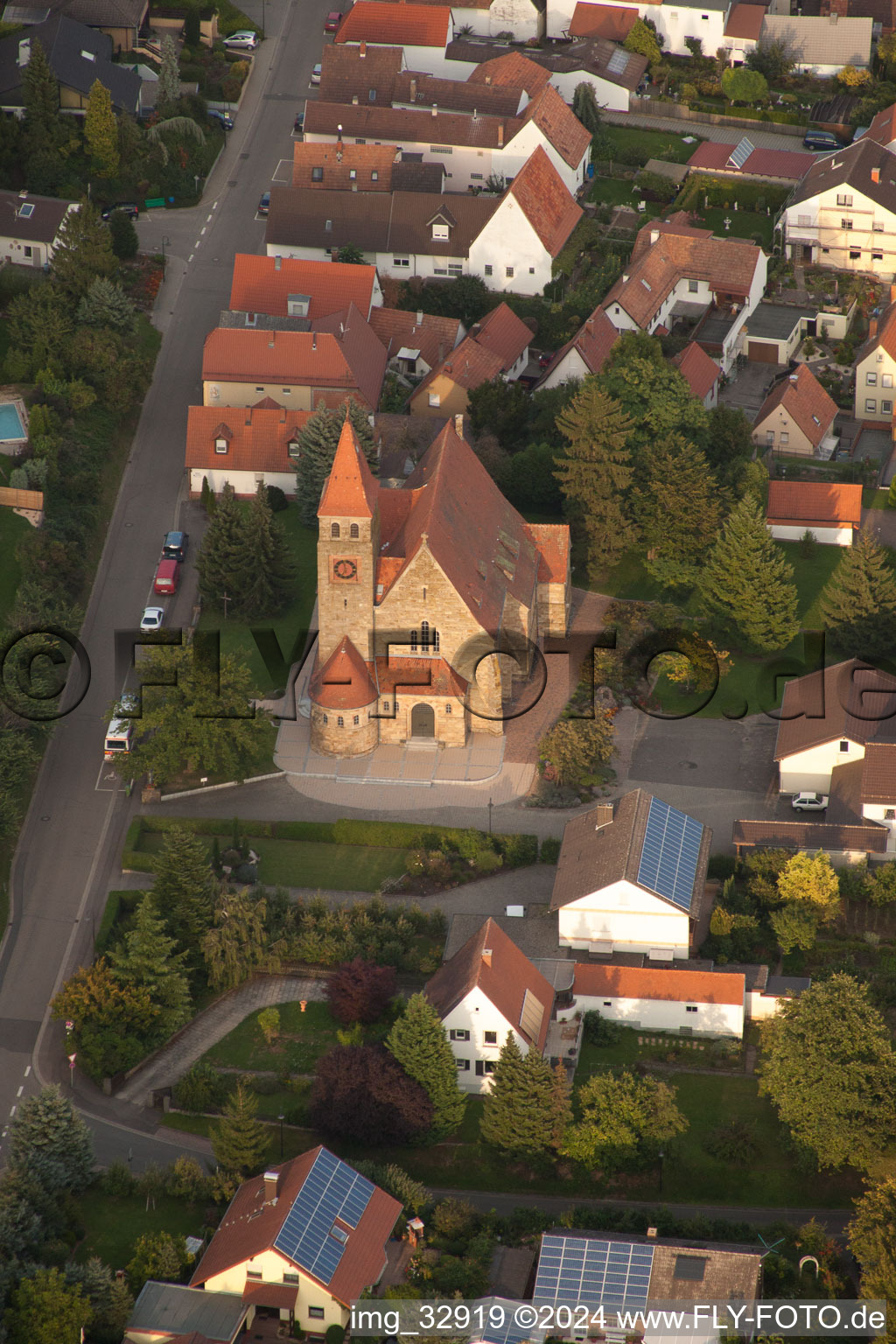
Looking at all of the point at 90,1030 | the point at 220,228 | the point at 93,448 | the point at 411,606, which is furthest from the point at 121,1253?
the point at 220,228

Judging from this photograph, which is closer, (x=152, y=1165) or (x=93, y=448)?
(x=152, y=1165)

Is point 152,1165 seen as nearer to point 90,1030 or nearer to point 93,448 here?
point 90,1030

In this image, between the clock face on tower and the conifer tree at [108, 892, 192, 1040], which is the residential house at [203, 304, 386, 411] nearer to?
the clock face on tower

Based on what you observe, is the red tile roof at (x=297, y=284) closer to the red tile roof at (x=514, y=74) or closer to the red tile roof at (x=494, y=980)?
the red tile roof at (x=514, y=74)

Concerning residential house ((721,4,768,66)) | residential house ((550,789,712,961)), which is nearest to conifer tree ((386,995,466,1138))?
residential house ((550,789,712,961))

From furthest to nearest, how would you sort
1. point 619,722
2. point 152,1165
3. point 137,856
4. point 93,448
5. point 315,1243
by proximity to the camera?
point 93,448, point 619,722, point 137,856, point 152,1165, point 315,1243

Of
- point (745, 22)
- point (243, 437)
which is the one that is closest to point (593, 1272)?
point (243, 437)

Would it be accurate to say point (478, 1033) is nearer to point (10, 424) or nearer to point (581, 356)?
point (10, 424)

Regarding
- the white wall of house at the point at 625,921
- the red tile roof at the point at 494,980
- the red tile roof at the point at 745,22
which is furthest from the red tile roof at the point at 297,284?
Answer: the red tile roof at the point at 494,980
